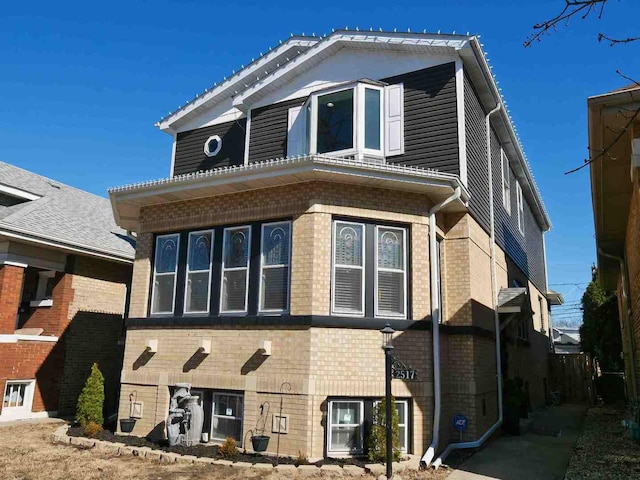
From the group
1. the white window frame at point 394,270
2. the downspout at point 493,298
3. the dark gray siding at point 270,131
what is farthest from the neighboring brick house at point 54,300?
the downspout at point 493,298

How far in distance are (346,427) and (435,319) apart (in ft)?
8.20

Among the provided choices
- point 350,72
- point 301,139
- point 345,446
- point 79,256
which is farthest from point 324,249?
point 79,256

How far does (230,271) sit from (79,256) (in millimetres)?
7217

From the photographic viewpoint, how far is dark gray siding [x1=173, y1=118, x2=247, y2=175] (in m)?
14.0

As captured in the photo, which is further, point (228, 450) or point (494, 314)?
point (494, 314)

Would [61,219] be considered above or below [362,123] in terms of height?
below

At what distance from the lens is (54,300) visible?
14.7 m

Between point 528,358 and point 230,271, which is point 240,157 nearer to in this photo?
point 230,271

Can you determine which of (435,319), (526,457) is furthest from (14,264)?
(526,457)

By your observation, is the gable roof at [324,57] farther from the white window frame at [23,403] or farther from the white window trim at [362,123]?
the white window frame at [23,403]

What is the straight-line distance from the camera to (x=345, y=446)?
348 inches

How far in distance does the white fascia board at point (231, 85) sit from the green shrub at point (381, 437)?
9.37 meters

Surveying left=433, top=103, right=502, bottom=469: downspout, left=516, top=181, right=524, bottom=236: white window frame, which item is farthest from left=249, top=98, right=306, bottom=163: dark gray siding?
left=516, top=181, right=524, bottom=236: white window frame

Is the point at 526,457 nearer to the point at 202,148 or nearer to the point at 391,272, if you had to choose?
the point at 391,272
